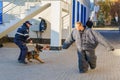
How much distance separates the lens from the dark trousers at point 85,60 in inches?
502

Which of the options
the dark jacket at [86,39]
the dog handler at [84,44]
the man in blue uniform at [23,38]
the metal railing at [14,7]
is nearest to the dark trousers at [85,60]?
the dog handler at [84,44]

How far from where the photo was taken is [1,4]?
24266 mm

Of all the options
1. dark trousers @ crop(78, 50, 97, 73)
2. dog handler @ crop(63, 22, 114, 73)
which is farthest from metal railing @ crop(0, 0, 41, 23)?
dark trousers @ crop(78, 50, 97, 73)

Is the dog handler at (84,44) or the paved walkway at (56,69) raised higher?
the dog handler at (84,44)

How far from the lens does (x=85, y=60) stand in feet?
42.3

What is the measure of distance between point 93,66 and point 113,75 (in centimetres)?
108

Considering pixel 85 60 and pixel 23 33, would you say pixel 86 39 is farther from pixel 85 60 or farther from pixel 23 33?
pixel 23 33

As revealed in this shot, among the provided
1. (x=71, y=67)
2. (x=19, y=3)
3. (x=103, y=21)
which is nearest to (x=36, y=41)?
(x=19, y=3)

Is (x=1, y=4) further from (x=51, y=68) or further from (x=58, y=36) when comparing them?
(x=51, y=68)

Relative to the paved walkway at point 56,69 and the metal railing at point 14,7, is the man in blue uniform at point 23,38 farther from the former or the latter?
the metal railing at point 14,7

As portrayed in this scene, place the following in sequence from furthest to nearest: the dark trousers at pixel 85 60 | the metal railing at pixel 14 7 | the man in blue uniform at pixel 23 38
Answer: the metal railing at pixel 14 7, the man in blue uniform at pixel 23 38, the dark trousers at pixel 85 60

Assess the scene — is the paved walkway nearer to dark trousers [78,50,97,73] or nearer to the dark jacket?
dark trousers [78,50,97,73]

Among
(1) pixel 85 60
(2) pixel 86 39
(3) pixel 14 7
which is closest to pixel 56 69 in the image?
(1) pixel 85 60

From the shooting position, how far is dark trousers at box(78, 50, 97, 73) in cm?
1275
